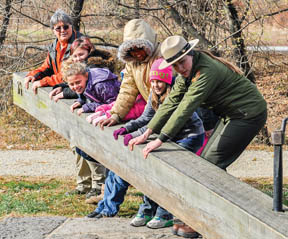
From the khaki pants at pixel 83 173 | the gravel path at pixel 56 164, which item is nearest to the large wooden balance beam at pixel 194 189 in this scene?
the khaki pants at pixel 83 173

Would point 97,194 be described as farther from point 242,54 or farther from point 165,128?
point 242,54

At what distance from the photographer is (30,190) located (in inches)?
313

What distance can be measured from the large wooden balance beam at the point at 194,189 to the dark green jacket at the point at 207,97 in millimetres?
221

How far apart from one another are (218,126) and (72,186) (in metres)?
4.17

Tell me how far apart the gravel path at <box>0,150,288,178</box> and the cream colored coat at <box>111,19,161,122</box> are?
4832 millimetres

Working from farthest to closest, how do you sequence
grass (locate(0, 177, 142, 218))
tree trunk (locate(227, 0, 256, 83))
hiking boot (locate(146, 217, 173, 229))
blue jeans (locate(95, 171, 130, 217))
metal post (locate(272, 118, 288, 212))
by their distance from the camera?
tree trunk (locate(227, 0, 256, 83)) < grass (locate(0, 177, 142, 218)) < blue jeans (locate(95, 171, 130, 217)) < hiking boot (locate(146, 217, 173, 229)) < metal post (locate(272, 118, 288, 212))

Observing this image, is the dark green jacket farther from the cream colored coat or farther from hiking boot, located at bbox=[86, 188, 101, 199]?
hiking boot, located at bbox=[86, 188, 101, 199]

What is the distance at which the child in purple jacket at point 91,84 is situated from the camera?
5141 mm

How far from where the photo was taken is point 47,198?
7.06 metres

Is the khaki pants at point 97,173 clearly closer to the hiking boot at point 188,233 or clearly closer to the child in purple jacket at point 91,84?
the child in purple jacket at point 91,84

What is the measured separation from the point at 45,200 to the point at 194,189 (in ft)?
12.0

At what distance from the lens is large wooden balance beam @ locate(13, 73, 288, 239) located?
10.5 feet

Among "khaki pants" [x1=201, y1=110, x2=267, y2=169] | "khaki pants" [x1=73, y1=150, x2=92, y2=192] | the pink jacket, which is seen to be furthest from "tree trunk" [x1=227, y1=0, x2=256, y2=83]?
"khaki pants" [x1=201, y1=110, x2=267, y2=169]

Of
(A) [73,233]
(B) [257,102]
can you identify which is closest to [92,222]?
(A) [73,233]
